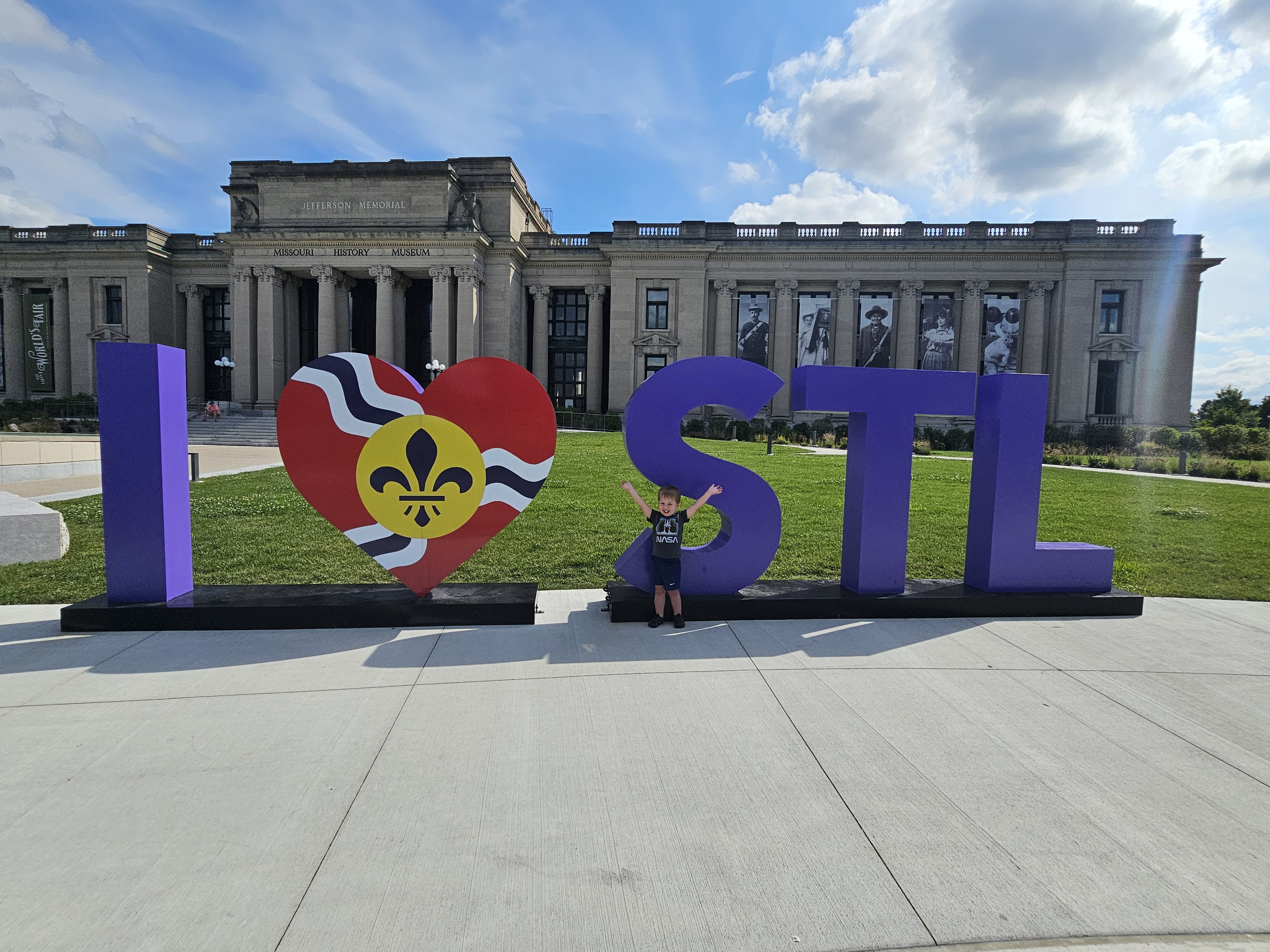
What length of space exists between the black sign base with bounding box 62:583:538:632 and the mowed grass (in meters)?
1.49

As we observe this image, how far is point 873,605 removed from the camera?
6.37m

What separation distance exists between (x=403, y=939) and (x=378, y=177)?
4675 centimetres

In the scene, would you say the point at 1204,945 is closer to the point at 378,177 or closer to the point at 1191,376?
the point at 378,177

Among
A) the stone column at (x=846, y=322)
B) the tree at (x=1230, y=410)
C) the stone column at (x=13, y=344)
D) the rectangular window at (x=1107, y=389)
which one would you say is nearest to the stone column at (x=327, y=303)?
the stone column at (x=13, y=344)

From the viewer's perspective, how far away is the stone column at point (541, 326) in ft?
148

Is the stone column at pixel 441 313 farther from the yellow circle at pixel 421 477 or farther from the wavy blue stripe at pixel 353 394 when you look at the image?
the yellow circle at pixel 421 477

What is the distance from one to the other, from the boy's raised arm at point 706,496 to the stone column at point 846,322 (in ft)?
131

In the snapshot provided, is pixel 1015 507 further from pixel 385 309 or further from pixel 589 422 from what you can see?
pixel 385 309

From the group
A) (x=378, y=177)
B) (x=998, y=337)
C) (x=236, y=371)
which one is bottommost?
(x=236, y=371)

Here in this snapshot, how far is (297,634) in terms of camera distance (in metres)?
5.76

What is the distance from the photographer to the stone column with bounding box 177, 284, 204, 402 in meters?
46.7

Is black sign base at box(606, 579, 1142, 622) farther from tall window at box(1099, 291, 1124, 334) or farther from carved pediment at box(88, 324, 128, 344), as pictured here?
carved pediment at box(88, 324, 128, 344)

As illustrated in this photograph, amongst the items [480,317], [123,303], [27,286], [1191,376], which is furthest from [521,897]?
[27,286]

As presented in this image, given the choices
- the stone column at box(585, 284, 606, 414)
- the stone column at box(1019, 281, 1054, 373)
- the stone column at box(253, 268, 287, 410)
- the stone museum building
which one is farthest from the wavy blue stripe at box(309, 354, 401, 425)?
the stone column at box(1019, 281, 1054, 373)
